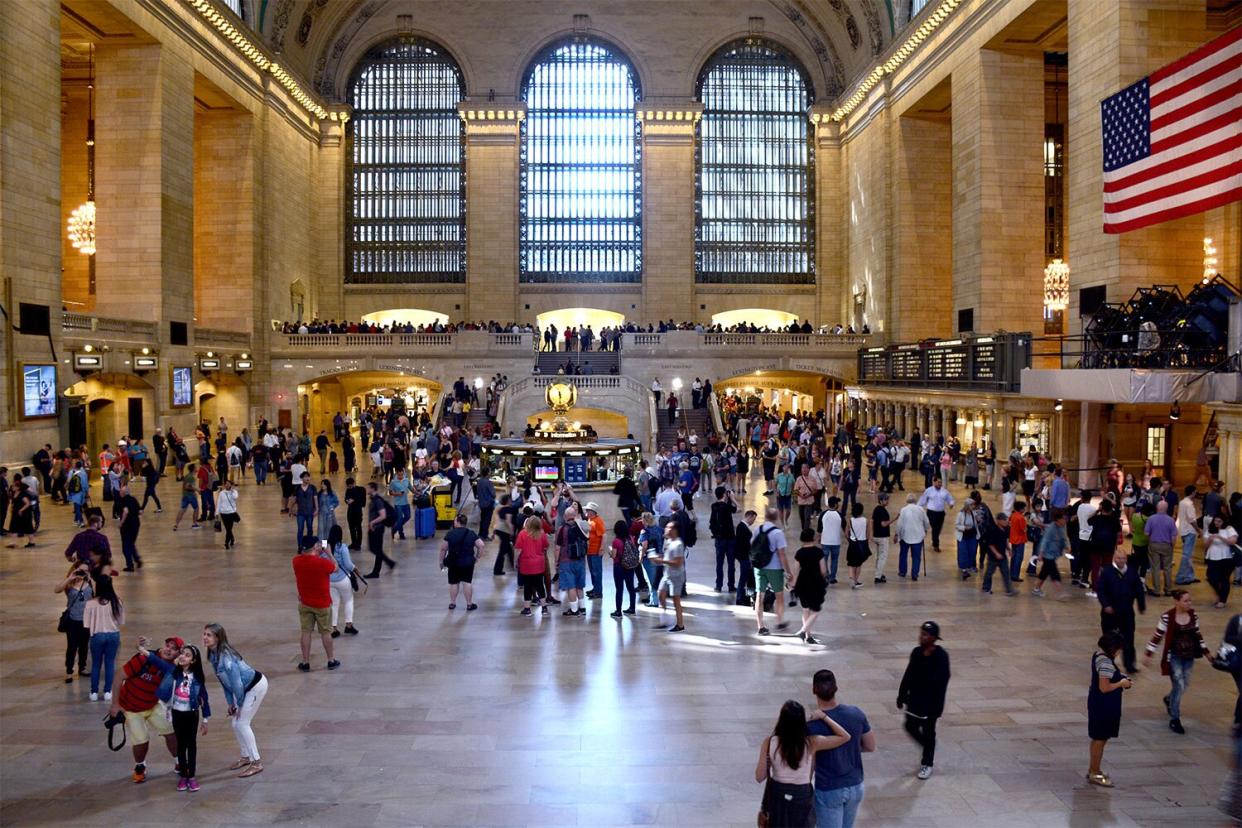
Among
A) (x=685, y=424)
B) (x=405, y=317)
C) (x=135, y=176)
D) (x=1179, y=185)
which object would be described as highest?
(x=135, y=176)

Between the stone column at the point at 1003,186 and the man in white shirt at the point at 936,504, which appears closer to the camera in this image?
the man in white shirt at the point at 936,504

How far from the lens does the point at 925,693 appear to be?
22.5 feet

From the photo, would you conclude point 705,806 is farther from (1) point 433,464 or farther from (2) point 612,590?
(1) point 433,464

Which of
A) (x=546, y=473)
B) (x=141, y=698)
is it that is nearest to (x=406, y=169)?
(x=546, y=473)

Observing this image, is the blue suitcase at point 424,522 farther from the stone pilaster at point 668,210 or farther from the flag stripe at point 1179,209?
the stone pilaster at point 668,210

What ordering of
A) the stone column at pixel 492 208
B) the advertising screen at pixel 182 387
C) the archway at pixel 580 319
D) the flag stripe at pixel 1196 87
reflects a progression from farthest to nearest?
1. the archway at pixel 580 319
2. the stone column at pixel 492 208
3. the advertising screen at pixel 182 387
4. the flag stripe at pixel 1196 87

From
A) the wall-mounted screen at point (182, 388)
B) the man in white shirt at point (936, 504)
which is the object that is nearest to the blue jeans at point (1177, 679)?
the man in white shirt at point (936, 504)

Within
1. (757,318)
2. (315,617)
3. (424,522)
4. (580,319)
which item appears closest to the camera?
(315,617)

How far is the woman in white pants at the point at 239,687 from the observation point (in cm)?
677

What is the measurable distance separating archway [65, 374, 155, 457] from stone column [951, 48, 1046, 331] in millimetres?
23868

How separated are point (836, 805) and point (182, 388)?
1116 inches

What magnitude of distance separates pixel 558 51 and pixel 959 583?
3795 cm

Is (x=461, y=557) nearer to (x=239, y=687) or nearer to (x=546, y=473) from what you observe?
(x=239, y=687)

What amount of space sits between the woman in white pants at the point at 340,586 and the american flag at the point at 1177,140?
14964 millimetres
